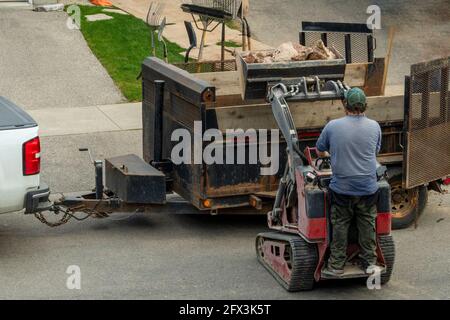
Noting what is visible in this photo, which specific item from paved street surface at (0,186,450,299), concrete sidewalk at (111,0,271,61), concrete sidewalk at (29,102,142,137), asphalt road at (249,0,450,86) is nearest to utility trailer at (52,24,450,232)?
paved street surface at (0,186,450,299)

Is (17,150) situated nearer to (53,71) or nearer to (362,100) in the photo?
(362,100)

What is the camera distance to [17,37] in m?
18.9

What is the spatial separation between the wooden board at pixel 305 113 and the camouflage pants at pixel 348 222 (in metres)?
1.93

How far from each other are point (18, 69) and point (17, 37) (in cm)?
163

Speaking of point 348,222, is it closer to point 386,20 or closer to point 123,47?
point 123,47

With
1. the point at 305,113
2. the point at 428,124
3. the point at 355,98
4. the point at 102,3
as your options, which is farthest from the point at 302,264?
the point at 102,3

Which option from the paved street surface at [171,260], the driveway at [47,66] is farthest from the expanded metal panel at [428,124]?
the driveway at [47,66]

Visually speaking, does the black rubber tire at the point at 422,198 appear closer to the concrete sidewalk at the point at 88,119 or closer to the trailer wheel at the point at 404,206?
the trailer wheel at the point at 404,206

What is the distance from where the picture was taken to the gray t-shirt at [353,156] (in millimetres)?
8297

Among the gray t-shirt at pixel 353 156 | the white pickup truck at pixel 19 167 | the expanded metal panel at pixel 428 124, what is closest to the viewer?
the gray t-shirt at pixel 353 156

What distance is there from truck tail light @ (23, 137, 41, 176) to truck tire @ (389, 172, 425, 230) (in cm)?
377

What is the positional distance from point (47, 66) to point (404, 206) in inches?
349

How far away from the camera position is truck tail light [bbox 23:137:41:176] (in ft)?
31.1

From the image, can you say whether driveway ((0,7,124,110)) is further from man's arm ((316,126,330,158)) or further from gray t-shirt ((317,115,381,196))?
gray t-shirt ((317,115,381,196))
